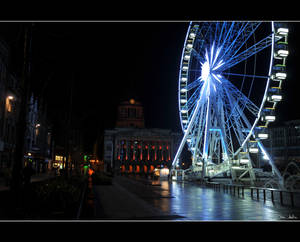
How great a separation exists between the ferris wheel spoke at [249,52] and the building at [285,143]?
62358 mm

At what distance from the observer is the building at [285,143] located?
9018 centimetres

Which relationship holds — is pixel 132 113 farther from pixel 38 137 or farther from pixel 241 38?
pixel 241 38

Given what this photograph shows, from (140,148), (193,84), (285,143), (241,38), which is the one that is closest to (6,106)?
(193,84)

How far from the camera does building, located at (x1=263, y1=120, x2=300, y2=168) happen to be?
90.2 metres

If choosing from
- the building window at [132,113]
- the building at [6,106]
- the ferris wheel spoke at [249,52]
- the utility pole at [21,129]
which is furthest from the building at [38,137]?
the building window at [132,113]

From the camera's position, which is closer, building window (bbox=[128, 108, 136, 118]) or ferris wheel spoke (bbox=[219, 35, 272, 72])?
ferris wheel spoke (bbox=[219, 35, 272, 72])

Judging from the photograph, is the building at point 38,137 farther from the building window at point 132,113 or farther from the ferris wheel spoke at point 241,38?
the building window at point 132,113

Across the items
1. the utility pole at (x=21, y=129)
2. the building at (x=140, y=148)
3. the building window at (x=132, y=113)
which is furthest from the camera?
the building window at (x=132, y=113)

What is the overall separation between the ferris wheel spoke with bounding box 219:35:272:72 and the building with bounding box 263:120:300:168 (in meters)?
62.4

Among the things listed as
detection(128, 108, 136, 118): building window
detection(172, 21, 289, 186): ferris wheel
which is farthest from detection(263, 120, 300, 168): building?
detection(128, 108, 136, 118): building window

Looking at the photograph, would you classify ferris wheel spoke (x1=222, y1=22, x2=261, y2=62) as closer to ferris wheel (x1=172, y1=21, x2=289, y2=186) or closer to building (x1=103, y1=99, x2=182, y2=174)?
ferris wheel (x1=172, y1=21, x2=289, y2=186)

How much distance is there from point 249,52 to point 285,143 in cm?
7235

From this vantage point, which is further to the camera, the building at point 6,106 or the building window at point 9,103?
the building window at point 9,103
